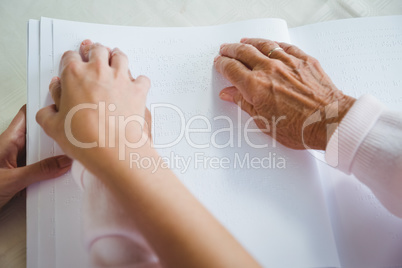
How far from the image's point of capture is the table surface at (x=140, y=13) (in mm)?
550

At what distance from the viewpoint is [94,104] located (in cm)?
38

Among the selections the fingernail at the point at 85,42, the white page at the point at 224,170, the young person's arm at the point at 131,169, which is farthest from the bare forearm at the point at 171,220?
the fingernail at the point at 85,42

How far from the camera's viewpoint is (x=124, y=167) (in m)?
0.34

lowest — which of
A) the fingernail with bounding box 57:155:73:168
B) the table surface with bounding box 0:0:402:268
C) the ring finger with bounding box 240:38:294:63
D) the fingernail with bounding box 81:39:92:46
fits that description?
the fingernail with bounding box 57:155:73:168

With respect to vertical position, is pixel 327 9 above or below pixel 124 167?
above

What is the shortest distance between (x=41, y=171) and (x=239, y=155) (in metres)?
0.29

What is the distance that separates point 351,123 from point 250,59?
0.18 m

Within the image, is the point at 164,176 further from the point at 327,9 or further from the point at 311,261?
the point at 327,9

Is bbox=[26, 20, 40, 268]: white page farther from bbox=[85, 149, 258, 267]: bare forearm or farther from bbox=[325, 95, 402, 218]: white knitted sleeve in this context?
bbox=[325, 95, 402, 218]: white knitted sleeve

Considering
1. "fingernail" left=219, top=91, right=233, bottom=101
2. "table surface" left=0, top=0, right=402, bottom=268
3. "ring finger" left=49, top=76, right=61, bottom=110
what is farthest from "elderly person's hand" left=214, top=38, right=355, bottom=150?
"ring finger" left=49, top=76, right=61, bottom=110

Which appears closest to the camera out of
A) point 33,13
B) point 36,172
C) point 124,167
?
point 124,167

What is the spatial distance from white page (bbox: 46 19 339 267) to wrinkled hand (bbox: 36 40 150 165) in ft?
0.16

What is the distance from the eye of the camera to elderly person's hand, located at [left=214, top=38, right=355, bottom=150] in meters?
0.46

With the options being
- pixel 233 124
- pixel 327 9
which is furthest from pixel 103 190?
pixel 327 9
